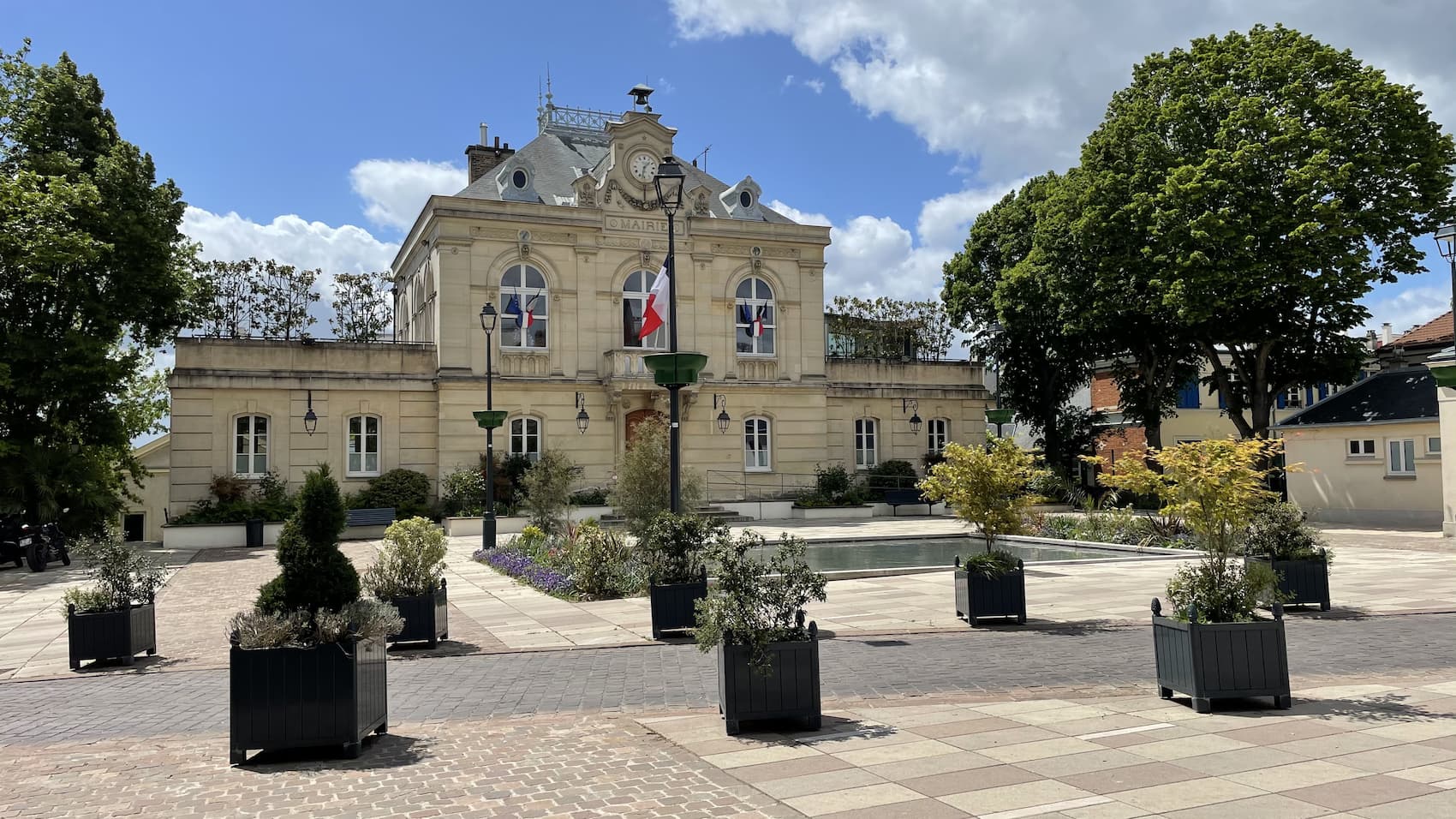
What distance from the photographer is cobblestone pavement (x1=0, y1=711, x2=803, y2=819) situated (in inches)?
237

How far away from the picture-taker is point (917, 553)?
2422 centimetres

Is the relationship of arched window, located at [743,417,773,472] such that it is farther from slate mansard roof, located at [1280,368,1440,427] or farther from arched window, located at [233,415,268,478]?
slate mansard roof, located at [1280,368,1440,427]

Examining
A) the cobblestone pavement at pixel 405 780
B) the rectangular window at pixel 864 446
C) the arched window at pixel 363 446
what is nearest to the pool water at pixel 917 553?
the cobblestone pavement at pixel 405 780

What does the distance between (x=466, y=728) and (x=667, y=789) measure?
2515mm

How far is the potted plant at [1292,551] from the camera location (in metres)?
14.0

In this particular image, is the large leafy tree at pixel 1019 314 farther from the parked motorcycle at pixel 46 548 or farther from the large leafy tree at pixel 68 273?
the parked motorcycle at pixel 46 548

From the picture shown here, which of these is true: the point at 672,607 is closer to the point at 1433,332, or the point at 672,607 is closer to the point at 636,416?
the point at 636,416

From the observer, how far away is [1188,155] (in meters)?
31.1

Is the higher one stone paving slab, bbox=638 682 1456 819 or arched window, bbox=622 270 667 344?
arched window, bbox=622 270 667 344

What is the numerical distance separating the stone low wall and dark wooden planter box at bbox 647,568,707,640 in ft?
61.8

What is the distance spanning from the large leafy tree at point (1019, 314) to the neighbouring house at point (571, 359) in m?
3.09

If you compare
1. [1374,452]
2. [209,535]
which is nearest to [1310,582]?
[1374,452]

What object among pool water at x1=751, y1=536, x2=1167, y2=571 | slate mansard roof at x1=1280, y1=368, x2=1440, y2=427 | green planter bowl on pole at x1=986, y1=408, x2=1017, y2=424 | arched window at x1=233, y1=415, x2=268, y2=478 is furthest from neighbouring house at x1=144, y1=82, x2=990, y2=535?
slate mansard roof at x1=1280, y1=368, x2=1440, y2=427

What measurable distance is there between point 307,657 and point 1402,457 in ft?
104
